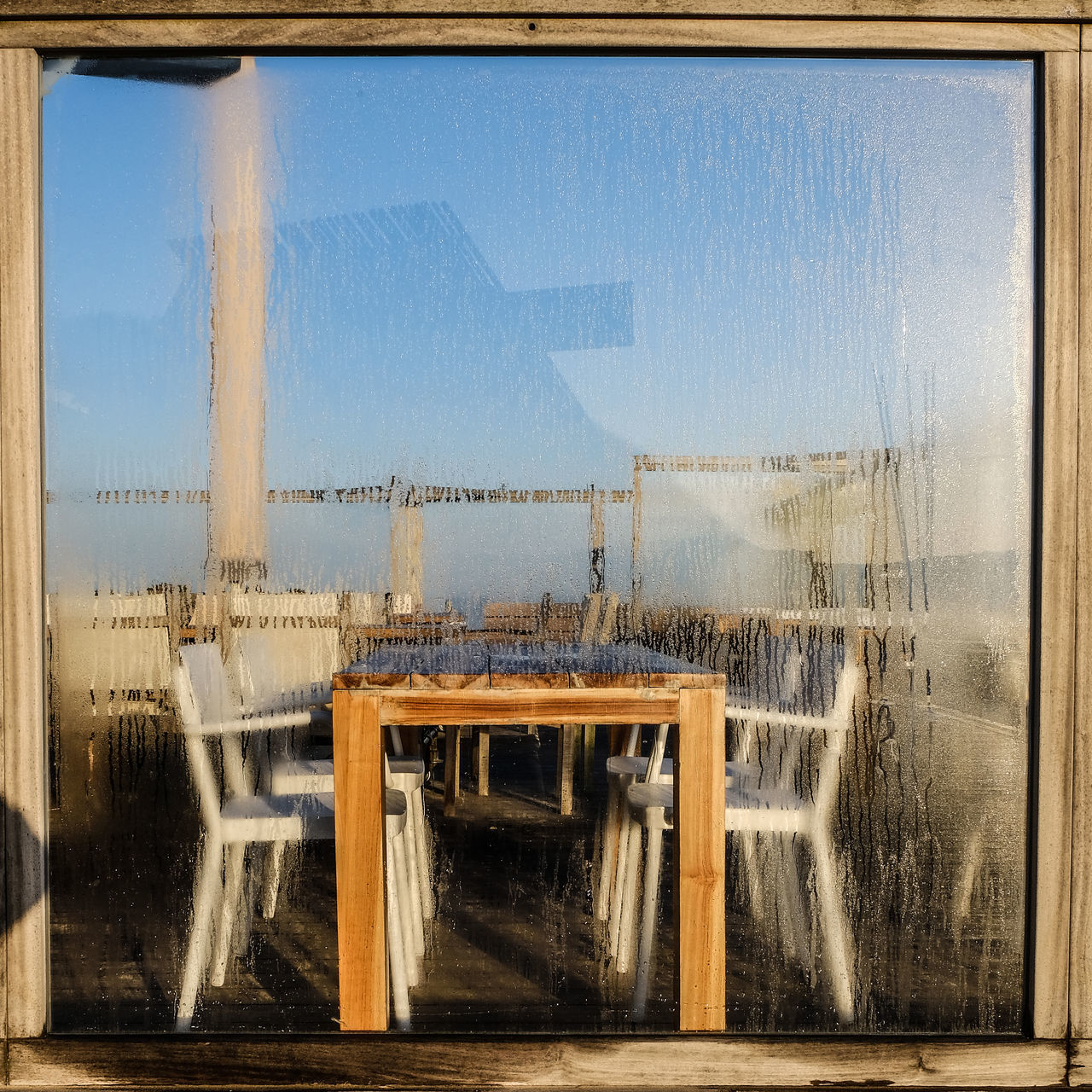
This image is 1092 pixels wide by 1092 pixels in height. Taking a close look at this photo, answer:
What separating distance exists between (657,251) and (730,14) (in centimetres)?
37

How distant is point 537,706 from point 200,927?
680 mm

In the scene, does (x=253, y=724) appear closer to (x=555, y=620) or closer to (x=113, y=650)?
(x=113, y=650)

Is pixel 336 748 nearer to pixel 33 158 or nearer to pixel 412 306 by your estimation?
pixel 412 306

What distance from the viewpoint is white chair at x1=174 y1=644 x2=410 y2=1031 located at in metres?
1.46

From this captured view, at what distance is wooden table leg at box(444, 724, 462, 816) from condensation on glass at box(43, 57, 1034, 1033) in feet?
0.66

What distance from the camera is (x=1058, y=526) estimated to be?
139 cm

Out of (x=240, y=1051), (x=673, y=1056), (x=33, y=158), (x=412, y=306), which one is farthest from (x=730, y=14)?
(x=240, y=1051)

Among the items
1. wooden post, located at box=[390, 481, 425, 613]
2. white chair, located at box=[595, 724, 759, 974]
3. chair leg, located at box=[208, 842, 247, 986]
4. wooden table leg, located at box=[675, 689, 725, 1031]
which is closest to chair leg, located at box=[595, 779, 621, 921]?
white chair, located at box=[595, 724, 759, 974]

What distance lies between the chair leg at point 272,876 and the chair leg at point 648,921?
0.62 m

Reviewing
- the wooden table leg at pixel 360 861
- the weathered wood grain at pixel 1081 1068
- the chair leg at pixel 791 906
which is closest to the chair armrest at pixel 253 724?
the wooden table leg at pixel 360 861

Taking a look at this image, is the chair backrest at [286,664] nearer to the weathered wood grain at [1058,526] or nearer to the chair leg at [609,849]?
the chair leg at [609,849]

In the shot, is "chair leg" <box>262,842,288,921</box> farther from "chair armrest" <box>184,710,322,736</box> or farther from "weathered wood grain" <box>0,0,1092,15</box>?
"weathered wood grain" <box>0,0,1092,15</box>

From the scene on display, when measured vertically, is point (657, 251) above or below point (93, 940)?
above

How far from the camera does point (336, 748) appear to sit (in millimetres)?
1439
